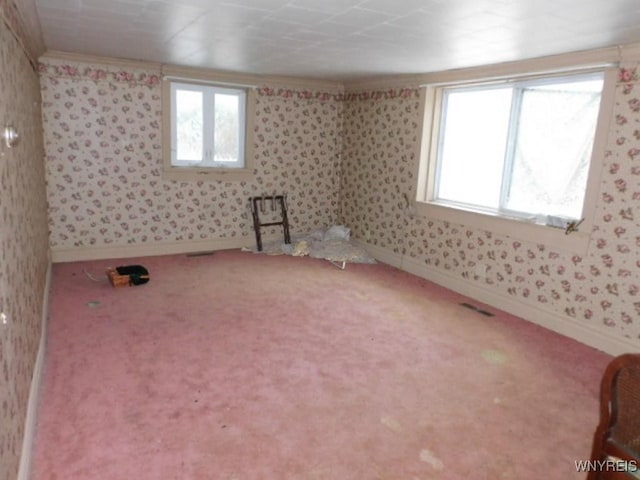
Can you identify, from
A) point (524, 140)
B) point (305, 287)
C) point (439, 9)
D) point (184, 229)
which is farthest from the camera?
point (184, 229)

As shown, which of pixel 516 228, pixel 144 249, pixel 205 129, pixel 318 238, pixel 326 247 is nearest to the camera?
pixel 516 228

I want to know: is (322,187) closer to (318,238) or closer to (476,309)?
(318,238)

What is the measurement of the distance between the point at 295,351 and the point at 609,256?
7.70 ft

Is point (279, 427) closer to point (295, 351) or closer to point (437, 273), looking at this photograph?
point (295, 351)

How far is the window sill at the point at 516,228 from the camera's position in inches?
139

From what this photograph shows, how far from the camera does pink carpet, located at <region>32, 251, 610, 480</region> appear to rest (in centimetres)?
208

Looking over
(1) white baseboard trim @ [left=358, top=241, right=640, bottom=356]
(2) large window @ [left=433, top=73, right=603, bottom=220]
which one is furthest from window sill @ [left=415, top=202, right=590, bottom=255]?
(1) white baseboard trim @ [left=358, top=241, right=640, bottom=356]

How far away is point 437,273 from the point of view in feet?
15.8

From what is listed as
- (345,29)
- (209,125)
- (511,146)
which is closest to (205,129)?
(209,125)

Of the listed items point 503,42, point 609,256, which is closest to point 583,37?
point 503,42

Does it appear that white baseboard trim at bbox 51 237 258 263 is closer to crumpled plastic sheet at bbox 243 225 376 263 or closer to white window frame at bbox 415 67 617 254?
crumpled plastic sheet at bbox 243 225 376 263

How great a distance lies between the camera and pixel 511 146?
4.17 meters

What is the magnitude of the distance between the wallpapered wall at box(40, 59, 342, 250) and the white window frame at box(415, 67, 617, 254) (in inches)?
63.3

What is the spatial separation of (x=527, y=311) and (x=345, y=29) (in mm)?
2701
